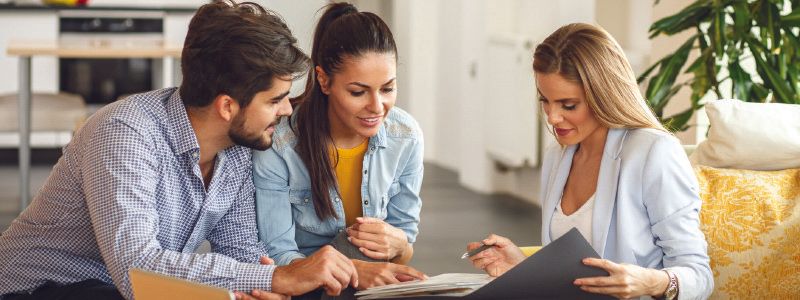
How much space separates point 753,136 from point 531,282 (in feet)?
3.07

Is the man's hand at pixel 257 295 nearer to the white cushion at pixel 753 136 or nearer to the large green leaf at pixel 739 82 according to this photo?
the white cushion at pixel 753 136

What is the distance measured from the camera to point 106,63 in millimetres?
7914

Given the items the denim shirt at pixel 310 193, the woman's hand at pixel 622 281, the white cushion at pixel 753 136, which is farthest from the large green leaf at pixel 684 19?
the woman's hand at pixel 622 281

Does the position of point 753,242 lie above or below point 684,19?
below

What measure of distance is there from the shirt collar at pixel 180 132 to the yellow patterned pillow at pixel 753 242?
3.66 feet

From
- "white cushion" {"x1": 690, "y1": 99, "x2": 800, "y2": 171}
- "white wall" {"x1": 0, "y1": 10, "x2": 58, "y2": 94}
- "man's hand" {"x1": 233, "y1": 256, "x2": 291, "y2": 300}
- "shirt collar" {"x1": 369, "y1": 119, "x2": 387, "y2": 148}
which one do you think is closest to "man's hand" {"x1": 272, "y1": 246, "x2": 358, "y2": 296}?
"man's hand" {"x1": 233, "y1": 256, "x2": 291, "y2": 300}

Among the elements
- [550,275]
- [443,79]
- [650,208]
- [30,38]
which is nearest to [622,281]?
[550,275]

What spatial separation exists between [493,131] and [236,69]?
4416mm

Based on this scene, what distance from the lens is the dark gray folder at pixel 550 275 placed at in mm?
1855

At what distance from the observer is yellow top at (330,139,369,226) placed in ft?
8.30

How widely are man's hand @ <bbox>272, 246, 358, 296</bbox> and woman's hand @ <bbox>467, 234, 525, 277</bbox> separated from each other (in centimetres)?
28

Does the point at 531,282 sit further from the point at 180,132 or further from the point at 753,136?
the point at 753,136

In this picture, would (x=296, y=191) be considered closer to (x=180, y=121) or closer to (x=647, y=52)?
(x=180, y=121)

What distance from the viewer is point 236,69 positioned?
7.00 ft
